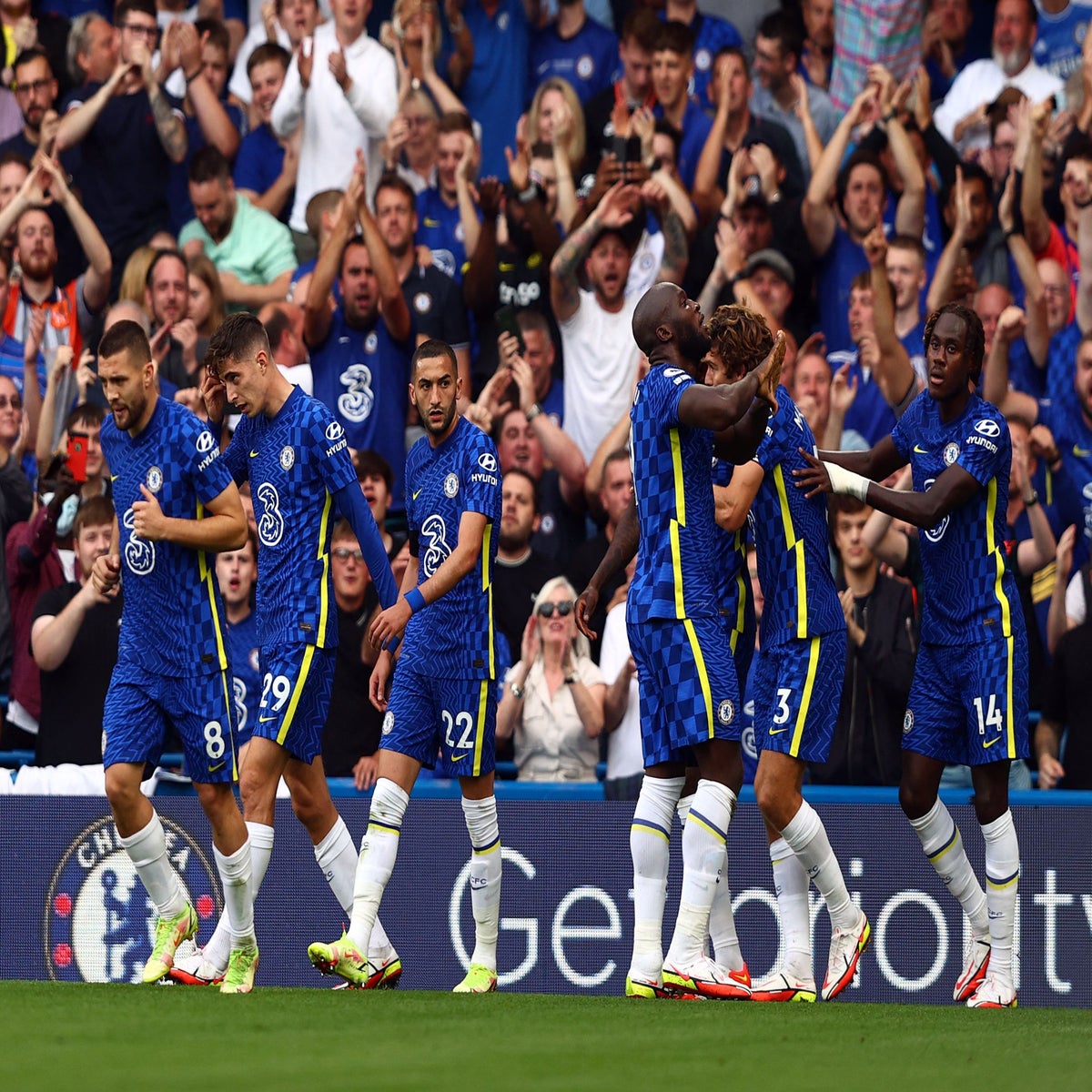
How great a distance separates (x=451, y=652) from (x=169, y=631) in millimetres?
1188

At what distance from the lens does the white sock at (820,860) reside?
729cm

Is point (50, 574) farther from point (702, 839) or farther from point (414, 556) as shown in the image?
point (702, 839)

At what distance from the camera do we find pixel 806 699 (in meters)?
7.30

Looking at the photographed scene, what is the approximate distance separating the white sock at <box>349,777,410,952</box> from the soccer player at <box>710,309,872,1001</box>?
150 cm

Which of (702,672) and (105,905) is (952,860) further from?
(105,905)

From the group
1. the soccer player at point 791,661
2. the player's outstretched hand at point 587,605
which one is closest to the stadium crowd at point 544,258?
the soccer player at point 791,661

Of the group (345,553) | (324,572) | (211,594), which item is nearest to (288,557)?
(324,572)

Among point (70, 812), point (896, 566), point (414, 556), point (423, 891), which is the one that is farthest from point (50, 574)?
point (896, 566)

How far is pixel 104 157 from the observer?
13.8 m

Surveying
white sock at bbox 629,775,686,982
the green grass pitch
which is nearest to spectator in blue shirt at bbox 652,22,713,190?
white sock at bbox 629,775,686,982

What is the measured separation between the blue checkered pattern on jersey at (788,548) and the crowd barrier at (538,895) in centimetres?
213

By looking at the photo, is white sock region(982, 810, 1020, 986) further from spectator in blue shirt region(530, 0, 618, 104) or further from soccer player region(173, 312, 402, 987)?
spectator in blue shirt region(530, 0, 618, 104)

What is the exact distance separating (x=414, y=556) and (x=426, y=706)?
0.66 metres

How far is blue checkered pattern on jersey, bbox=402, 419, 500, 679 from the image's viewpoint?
7766 millimetres
